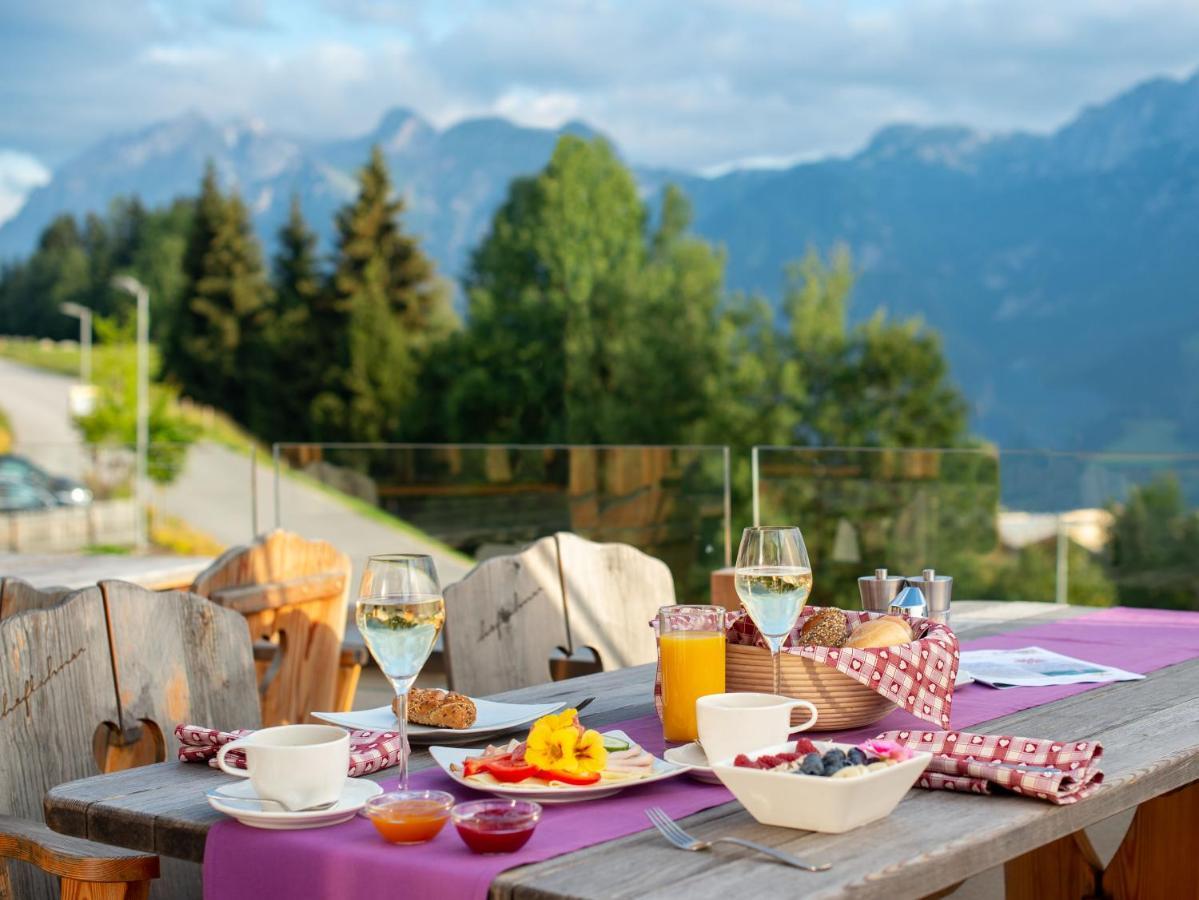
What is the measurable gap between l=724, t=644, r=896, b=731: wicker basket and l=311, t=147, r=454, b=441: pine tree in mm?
37683

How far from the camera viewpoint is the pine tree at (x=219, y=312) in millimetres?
42062

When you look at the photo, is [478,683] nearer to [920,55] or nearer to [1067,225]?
[1067,225]

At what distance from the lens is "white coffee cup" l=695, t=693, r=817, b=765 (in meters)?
1.31

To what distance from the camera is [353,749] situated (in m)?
1.44

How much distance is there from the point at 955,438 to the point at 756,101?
6421 cm

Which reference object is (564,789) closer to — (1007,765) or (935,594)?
(1007,765)

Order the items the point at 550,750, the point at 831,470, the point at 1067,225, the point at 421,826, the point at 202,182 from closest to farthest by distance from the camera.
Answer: the point at 421,826 < the point at 550,750 < the point at 831,470 < the point at 202,182 < the point at 1067,225

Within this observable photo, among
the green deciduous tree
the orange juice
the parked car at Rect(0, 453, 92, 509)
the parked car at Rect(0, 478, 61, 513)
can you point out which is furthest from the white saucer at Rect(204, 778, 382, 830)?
the green deciduous tree

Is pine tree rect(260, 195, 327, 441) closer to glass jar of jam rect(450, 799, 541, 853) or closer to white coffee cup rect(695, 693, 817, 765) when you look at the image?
white coffee cup rect(695, 693, 817, 765)

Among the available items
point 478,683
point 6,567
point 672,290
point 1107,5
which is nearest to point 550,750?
point 478,683

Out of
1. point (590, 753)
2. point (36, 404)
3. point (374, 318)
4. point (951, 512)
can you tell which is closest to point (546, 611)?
point (590, 753)

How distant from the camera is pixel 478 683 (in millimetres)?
2361

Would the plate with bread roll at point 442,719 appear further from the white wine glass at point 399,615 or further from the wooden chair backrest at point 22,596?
the wooden chair backrest at point 22,596

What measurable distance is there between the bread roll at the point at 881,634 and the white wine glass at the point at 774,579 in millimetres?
136
